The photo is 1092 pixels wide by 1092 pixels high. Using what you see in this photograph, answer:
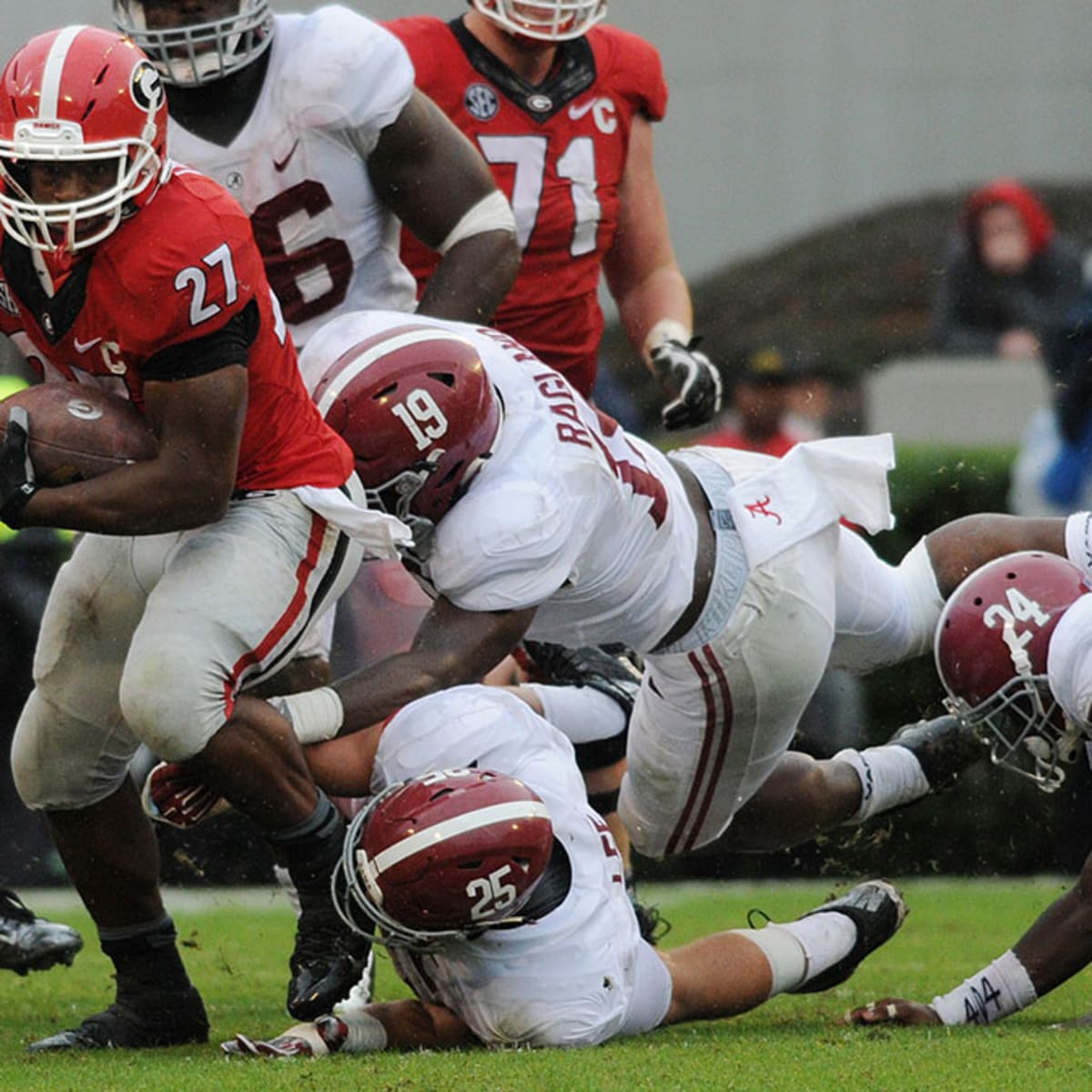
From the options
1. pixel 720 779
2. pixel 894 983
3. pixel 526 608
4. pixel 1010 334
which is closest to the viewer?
pixel 526 608

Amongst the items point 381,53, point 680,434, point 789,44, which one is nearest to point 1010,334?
point 680,434

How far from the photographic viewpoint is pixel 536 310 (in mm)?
6008

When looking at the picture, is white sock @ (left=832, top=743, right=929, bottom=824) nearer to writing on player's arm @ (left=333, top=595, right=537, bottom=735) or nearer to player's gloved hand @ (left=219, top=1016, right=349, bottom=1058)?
writing on player's arm @ (left=333, top=595, right=537, bottom=735)

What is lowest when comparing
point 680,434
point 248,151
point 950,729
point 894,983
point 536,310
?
point 680,434

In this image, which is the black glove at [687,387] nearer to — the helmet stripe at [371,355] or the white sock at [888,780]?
the white sock at [888,780]

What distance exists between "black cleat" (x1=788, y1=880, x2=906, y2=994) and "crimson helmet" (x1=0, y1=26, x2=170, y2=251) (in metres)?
1.94

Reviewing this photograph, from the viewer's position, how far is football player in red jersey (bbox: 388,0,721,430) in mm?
5934

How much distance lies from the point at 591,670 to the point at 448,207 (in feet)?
3.68

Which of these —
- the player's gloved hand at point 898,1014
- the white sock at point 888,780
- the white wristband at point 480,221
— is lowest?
the white sock at point 888,780

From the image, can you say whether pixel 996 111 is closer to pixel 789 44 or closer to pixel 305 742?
pixel 789 44

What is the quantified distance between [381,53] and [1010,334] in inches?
204

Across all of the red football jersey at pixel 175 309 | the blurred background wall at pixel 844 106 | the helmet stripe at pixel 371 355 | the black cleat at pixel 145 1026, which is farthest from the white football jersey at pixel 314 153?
the blurred background wall at pixel 844 106

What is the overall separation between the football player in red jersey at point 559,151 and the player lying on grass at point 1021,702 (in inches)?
50.7

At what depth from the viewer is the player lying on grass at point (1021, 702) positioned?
4.49 m
